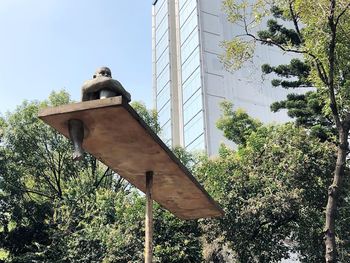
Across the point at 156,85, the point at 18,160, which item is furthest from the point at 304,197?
the point at 156,85

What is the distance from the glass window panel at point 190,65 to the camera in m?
23.2

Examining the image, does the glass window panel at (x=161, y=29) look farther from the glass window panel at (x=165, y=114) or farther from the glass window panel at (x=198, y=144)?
the glass window panel at (x=198, y=144)

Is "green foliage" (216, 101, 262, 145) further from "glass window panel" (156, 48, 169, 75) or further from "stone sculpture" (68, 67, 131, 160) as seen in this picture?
"glass window panel" (156, 48, 169, 75)

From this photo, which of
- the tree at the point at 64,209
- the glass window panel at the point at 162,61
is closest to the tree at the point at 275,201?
the tree at the point at 64,209

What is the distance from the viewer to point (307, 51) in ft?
21.6

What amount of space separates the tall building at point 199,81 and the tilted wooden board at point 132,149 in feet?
51.4

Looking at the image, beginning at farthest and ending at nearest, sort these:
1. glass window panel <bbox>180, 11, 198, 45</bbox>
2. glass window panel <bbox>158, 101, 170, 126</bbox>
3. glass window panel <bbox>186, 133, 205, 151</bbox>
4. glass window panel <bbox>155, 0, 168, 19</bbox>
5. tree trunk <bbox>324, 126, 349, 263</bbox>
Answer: glass window panel <bbox>155, 0, 168, 19</bbox>, glass window panel <bbox>158, 101, 170, 126</bbox>, glass window panel <bbox>180, 11, 198, 45</bbox>, glass window panel <bbox>186, 133, 205, 151</bbox>, tree trunk <bbox>324, 126, 349, 263</bbox>

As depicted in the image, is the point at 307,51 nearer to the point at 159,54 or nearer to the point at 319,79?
the point at 319,79

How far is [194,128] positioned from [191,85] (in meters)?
2.40

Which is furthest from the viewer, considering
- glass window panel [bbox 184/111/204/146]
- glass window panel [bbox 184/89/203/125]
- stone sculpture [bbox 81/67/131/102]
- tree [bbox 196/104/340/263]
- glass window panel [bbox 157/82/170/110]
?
glass window panel [bbox 157/82/170/110]

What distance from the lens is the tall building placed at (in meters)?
21.9

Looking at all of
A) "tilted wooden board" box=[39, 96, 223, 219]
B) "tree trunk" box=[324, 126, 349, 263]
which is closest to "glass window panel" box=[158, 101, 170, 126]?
"tree trunk" box=[324, 126, 349, 263]

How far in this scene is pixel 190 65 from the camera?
78.5ft

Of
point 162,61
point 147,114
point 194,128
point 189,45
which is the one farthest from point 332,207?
point 162,61
